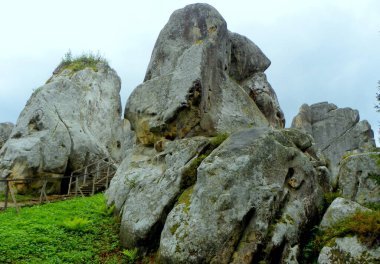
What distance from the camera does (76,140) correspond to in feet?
99.0

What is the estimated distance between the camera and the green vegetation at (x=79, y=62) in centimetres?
3578

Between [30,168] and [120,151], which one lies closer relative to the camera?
[30,168]

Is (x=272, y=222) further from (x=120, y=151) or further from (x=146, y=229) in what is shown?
(x=120, y=151)

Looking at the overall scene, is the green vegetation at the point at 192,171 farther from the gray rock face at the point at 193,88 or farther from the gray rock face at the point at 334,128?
the gray rock face at the point at 334,128

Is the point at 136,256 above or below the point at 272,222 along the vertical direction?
below

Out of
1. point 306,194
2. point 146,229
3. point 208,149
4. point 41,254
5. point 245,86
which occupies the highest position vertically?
point 245,86

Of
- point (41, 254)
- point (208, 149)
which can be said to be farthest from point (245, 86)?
point (41, 254)

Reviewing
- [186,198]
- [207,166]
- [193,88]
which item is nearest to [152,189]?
[186,198]

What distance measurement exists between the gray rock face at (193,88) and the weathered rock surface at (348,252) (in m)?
7.71

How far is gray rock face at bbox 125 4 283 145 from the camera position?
16.2m

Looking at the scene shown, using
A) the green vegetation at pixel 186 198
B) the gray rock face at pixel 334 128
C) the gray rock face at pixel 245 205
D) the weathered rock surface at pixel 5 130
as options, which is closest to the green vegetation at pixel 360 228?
the gray rock face at pixel 245 205

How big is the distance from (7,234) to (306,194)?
931 centimetres

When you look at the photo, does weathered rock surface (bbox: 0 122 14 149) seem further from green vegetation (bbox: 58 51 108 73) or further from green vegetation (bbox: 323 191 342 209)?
green vegetation (bbox: 323 191 342 209)

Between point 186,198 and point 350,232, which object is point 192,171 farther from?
point 350,232
